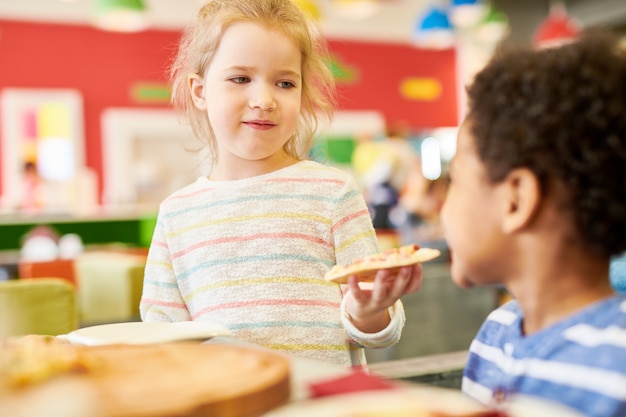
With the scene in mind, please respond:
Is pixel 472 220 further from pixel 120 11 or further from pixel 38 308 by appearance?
pixel 120 11

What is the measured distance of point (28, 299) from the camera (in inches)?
70.7

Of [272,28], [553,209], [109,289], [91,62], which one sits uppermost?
[91,62]

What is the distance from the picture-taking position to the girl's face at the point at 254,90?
4.71 ft

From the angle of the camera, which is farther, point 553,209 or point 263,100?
point 263,100

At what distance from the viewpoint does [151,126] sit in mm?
9641

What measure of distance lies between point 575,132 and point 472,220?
0.54ft

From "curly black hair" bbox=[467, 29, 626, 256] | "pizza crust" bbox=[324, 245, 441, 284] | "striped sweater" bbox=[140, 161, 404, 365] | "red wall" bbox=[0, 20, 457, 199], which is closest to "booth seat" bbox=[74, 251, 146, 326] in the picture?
"striped sweater" bbox=[140, 161, 404, 365]

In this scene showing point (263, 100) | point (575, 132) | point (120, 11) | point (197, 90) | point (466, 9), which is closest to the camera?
point (575, 132)

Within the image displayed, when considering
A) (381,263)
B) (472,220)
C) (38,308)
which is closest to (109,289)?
(38,308)

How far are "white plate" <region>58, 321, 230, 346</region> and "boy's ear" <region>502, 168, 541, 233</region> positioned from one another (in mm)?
423

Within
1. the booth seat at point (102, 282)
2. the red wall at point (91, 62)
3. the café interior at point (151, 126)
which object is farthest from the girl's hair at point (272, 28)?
the red wall at point (91, 62)

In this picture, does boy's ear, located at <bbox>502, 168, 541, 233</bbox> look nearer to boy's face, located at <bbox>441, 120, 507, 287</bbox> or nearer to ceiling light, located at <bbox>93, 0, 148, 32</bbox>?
boy's face, located at <bbox>441, 120, 507, 287</bbox>

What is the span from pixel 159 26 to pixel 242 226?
8715 mm

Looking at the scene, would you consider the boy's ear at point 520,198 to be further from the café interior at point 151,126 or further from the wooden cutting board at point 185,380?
the café interior at point 151,126
